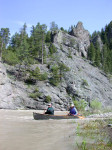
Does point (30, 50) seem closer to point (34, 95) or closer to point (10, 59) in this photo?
point (10, 59)

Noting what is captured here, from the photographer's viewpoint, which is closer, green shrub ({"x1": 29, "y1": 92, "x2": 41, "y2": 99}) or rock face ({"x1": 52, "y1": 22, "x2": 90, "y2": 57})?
green shrub ({"x1": 29, "y1": 92, "x2": 41, "y2": 99})

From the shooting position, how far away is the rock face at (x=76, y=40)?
70.3 m

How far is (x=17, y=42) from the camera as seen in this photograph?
203 ft

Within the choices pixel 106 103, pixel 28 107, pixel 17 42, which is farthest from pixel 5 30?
pixel 106 103

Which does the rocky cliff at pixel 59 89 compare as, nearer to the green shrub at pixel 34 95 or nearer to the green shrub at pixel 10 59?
the green shrub at pixel 34 95

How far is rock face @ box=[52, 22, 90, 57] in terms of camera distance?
70.3 meters

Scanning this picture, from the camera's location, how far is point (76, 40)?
76688 millimetres

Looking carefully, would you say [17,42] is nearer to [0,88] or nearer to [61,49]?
[61,49]

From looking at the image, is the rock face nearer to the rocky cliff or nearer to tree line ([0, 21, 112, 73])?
the rocky cliff

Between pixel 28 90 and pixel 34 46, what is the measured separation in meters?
23.2

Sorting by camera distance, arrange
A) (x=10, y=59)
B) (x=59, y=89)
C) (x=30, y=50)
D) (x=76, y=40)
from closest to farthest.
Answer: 1. (x=59, y=89)
2. (x=10, y=59)
3. (x=30, y=50)
4. (x=76, y=40)

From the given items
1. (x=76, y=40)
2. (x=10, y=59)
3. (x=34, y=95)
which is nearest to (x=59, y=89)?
(x=34, y=95)

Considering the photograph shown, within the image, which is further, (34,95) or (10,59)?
(10,59)

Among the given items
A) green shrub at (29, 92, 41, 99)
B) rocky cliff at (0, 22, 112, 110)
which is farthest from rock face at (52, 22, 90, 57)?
green shrub at (29, 92, 41, 99)
